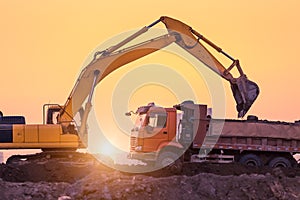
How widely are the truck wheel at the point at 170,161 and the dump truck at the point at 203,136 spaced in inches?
15.7

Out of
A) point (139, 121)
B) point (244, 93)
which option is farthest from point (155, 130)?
point (244, 93)

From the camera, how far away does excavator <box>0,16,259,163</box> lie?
953 inches

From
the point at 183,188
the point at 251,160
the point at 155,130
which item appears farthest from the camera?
the point at 251,160

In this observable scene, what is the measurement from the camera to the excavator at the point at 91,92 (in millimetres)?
24203

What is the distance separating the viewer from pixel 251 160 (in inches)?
947

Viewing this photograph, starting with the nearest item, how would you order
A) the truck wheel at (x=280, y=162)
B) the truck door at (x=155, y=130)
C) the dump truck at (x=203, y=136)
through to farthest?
1. the truck door at (x=155, y=130)
2. the dump truck at (x=203, y=136)
3. the truck wheel at (x=280, y=162)

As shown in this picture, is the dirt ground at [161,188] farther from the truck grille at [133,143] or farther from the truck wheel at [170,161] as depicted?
the truck grille at [133,143]

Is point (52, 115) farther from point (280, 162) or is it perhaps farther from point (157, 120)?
point (280, 162)

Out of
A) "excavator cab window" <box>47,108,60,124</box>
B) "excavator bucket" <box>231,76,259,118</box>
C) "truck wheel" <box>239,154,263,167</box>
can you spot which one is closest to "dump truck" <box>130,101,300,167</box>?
"truck wheel" <box>239,154,263,167</box>

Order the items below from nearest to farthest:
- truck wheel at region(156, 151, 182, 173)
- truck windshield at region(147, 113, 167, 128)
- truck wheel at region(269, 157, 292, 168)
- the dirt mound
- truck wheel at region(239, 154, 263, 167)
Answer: the dirt mound
truck wheel at region(156, 151, 182, 173)
truck windshield at region(147, 113, 167, 128)
truck wheel at region(239, 154, 263, 167)
truck wheel at region(269, 157, 292, 168)

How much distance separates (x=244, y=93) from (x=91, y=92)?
664 cm

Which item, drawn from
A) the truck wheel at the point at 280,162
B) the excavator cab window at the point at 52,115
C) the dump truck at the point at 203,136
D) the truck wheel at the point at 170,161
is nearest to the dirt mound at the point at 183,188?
the truck wheel at the point at 170,161

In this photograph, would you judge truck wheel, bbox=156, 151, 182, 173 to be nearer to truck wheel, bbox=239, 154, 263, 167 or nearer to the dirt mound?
truck wheel, bbox=239, 154, 263, 167

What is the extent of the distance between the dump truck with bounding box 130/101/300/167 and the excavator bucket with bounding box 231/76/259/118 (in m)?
0.81
